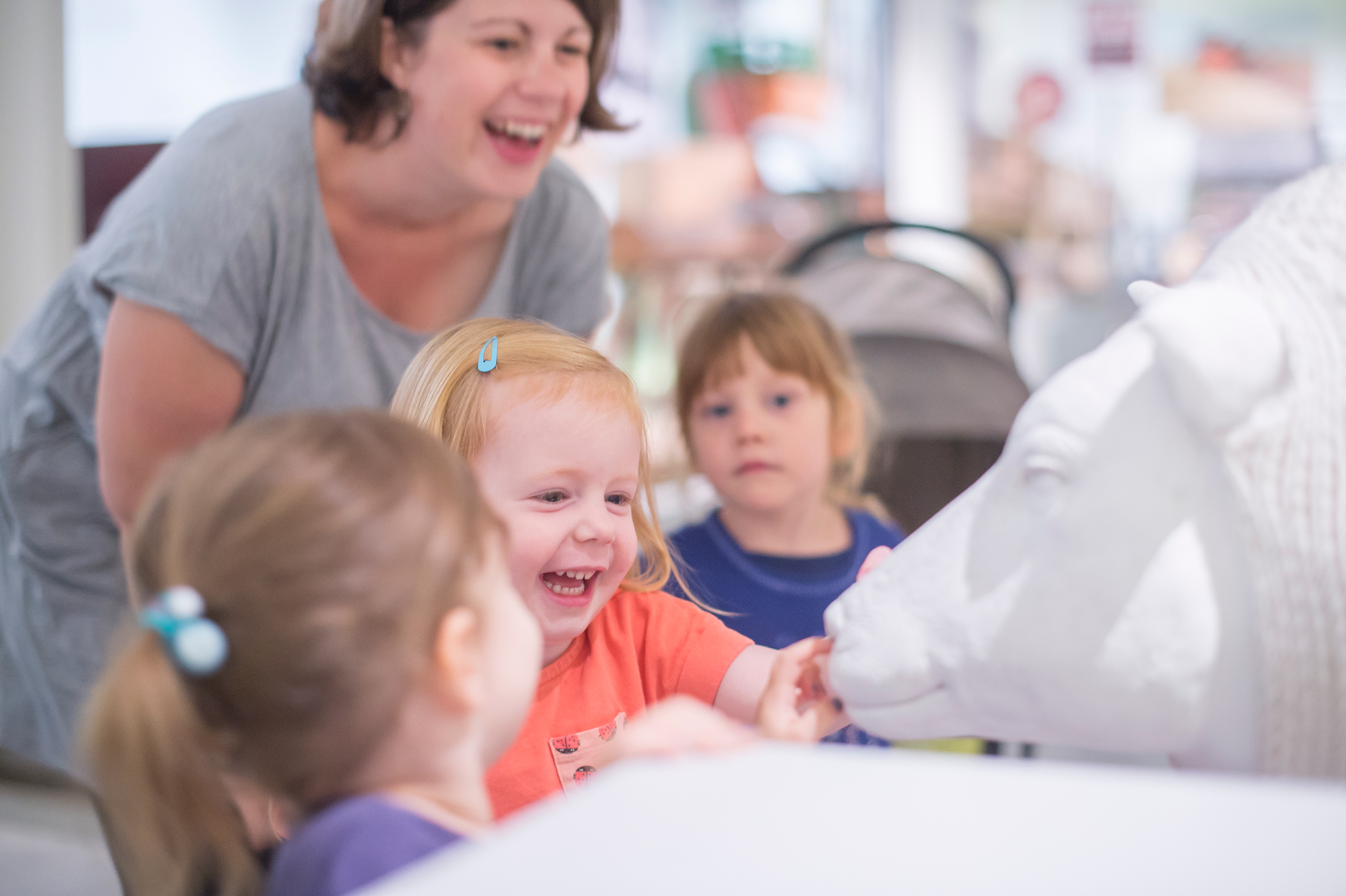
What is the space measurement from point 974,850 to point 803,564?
96 centimetres

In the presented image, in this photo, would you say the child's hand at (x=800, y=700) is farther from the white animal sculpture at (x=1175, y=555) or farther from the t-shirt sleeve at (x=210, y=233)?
the t-shirt sleeve at (x=210, y=233)

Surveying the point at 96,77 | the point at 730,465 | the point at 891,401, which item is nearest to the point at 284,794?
the point at 730,465

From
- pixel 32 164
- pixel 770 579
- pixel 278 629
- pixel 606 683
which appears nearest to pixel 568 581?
pixel 606 683

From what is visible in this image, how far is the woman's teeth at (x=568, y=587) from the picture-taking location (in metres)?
0.93

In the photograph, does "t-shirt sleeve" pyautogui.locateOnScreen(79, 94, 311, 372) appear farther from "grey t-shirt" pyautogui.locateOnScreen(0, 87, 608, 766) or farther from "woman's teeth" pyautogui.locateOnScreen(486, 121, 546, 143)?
"woman's teeth" pyautogui.locateOnScreen(486, 121, 546, 143)

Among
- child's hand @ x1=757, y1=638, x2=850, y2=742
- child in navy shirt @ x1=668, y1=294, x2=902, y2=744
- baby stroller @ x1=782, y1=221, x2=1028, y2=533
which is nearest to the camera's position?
child's hand @ x1=757, y1=638, x2=850, y2=742

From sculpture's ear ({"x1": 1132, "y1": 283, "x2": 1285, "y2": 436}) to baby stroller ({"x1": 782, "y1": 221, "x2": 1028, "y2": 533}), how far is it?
1051 mm

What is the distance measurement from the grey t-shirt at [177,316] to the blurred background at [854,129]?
92 centimetres

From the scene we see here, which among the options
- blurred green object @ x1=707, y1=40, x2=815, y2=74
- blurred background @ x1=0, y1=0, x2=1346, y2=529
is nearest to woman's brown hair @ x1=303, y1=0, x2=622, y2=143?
blurred background @ x1=0, y1=0, x2=1346, y2=529

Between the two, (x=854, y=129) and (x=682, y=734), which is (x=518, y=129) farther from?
(x=854, y=129)

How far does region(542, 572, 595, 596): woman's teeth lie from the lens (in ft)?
3.04

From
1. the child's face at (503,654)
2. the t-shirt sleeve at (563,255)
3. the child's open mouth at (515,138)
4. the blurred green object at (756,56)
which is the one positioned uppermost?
the blurred green object at (756,56)

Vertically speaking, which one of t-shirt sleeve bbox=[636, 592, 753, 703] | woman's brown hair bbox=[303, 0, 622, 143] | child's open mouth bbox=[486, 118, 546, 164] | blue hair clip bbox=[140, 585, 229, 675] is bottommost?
t-shirt sleeve bbox=[636, 592, 753, 703]

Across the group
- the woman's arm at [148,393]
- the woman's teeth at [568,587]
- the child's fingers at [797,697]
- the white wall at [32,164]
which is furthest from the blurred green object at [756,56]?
the child's fingers at [797,697]
